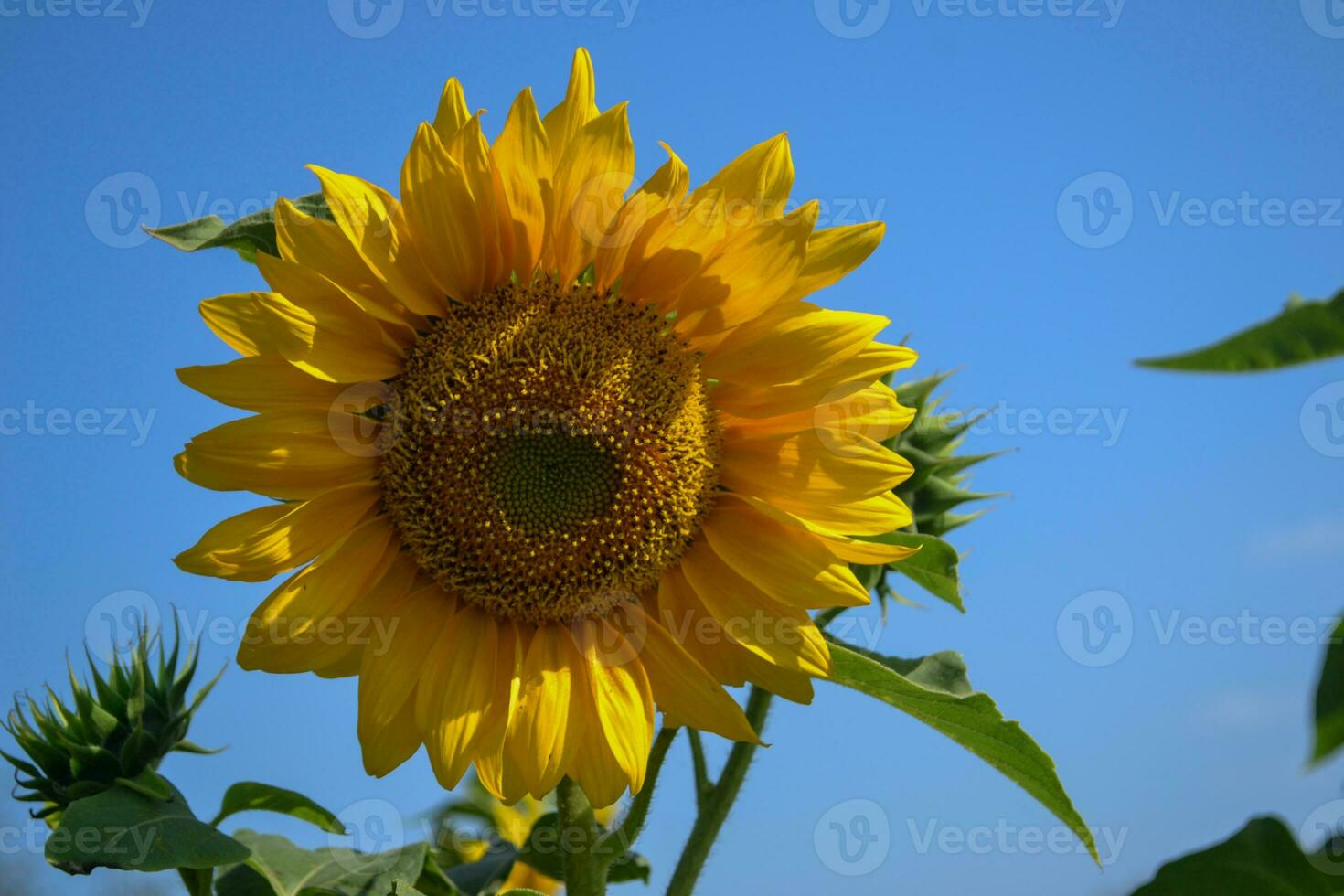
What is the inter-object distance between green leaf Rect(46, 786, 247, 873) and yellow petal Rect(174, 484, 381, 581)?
545mm

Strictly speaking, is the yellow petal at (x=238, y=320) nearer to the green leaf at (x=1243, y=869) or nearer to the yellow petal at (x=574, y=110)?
the yellow petal at (x=574, y=110)

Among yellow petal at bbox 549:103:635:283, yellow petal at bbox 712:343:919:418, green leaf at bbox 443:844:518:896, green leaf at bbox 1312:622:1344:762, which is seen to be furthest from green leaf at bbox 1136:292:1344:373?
green leaf at bbox 443:844:518:896

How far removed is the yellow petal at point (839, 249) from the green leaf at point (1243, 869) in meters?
1.37

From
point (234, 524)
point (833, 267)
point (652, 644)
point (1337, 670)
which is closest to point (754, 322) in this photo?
point (833, 267)

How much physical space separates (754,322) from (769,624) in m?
0.64

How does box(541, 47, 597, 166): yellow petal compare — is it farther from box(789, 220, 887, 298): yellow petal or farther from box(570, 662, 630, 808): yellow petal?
box(570, 662, 630, 808): yellow petal

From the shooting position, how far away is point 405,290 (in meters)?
2.40

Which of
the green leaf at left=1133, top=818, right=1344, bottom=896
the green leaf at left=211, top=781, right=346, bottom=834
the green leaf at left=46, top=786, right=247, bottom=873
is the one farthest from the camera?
the green leaf at left=211, top=781, right=346, bottom=834

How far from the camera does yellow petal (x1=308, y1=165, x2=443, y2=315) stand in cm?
226

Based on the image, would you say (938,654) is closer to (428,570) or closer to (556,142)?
(428,570)

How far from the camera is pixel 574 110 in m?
2.34

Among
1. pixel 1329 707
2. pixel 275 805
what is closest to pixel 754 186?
pixel 1329 707

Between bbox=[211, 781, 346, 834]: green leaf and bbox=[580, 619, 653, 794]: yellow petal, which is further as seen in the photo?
bbox=[211, 781, 346, 834]: green leaf

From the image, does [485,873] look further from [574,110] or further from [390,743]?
[574,110]
